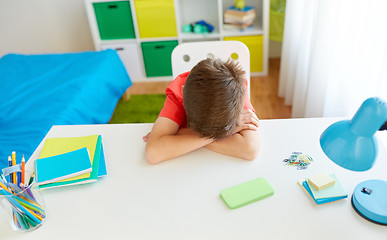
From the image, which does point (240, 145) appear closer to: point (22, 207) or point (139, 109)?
point (22, 207)

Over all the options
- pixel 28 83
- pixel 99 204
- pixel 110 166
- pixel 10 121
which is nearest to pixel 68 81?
pixel 28 83

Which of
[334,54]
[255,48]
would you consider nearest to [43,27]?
[255,48]

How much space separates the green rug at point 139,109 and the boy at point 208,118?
1.32 meters

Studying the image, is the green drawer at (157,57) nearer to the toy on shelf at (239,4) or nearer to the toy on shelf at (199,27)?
the toy on shelf at (199,27)

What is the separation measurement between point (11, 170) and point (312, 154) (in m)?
0.81

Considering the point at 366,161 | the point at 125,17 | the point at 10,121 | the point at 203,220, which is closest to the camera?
the point at 366,161

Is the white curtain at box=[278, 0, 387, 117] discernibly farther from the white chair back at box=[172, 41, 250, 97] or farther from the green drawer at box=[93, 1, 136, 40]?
the green drawer at box=[93, 1, 136, 40]

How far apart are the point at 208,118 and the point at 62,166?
17.9 inches

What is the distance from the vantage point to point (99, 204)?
0.88m

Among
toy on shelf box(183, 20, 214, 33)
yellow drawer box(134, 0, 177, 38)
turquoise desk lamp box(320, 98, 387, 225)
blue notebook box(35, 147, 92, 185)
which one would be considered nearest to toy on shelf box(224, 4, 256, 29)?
toy on shelf box(183, 20, 214, 33)

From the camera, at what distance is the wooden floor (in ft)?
7.75

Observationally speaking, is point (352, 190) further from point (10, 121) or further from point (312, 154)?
point (10, 121)

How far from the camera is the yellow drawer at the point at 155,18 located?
2.60m

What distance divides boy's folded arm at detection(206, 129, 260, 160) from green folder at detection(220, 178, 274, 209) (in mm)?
104
